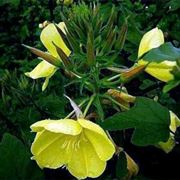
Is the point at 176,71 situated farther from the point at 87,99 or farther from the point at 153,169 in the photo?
the point at 153,169

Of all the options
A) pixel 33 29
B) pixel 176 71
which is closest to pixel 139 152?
pixel 176 71

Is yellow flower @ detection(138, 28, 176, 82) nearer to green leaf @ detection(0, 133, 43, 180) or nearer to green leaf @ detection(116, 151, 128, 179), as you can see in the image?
green leaf @ detection(116, 151, 128, 179)

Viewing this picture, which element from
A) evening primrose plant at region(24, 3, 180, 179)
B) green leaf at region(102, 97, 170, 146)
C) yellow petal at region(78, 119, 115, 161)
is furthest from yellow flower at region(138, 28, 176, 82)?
yellow petal at region(78, 119, 115, 161)

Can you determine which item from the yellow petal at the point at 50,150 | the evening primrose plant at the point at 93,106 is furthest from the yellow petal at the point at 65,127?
the yellow petal at the point at 50,150

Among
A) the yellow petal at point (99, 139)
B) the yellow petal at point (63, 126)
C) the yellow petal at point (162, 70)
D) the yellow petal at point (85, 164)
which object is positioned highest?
the yellow petal at point (162, 70)

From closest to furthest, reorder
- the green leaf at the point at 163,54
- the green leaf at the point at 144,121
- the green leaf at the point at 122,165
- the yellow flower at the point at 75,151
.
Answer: the green leaf at the point at 163,54 → the green leaf at the point at 144,121 → the yellow flower at the point at 75,151 → the green leaf at the point at 122,165

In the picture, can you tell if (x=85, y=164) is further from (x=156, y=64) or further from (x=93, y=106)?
(x=156, y=64)

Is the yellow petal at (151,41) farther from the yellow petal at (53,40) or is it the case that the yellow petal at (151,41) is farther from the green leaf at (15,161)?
the green leaf at (15,161)
